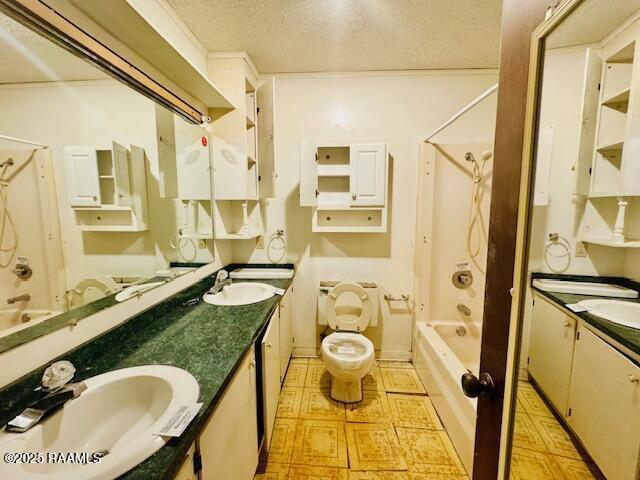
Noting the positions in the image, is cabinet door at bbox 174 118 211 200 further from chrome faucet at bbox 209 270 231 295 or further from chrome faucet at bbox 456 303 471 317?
chrome faucet at bbox 456 303 471 317

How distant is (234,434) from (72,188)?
1.13m

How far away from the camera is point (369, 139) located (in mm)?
2352

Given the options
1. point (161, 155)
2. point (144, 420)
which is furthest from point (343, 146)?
point (144, 420)

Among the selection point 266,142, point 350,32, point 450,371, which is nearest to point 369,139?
point 350,32

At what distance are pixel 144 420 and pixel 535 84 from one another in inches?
58.1

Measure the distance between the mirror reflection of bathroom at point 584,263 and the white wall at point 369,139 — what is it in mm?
1880

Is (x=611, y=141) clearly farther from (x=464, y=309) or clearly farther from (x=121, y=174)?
(x=464, y=309)

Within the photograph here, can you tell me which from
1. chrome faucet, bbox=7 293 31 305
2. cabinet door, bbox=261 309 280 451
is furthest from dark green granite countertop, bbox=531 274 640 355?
chrome faucet, bbox=7 293 31 305

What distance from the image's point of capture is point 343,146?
2230 mm

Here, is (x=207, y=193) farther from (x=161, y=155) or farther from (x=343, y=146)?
(x=343, y=146)

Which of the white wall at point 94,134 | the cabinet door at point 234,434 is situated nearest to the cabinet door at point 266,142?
the white wall at point 94,134

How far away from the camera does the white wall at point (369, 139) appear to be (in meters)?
2.31

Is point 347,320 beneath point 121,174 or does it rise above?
beneath

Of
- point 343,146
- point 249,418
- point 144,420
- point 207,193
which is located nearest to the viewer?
point 144,420
